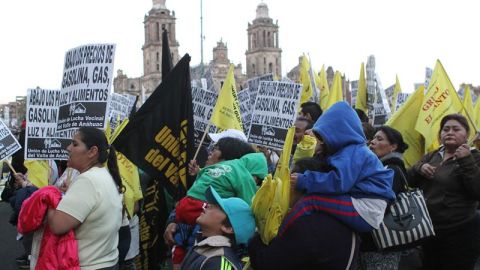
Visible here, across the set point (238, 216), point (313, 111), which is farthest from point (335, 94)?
point (238, 216)

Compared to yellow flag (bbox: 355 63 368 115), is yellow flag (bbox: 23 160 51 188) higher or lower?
lower

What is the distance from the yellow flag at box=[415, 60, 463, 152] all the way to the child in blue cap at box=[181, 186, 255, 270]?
146 inches

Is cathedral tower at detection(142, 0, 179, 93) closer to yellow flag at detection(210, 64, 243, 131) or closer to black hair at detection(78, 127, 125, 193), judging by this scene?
yellow flag at detection(210, 64, 243, 131)

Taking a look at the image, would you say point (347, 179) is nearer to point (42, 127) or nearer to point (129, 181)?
point (129, 181)

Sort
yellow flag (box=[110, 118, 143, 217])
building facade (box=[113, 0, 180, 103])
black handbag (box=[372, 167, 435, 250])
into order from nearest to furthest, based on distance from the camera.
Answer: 1. black handbag (box=[372, 167, 435, 250])
2. yellow flag (box=[110, 118, 143, 217])
3. building facade (box=[113, 0, 180, 103])

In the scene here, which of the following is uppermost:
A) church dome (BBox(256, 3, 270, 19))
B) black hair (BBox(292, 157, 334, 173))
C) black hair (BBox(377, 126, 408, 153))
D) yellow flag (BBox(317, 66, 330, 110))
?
church dome (BBox(256, 3, 270, 19))

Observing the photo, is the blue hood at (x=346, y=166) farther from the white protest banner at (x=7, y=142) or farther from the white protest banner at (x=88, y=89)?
the white protest banner at (x=7, y=142)

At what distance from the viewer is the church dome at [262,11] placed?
102 m

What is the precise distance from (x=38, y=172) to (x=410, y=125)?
446 cm

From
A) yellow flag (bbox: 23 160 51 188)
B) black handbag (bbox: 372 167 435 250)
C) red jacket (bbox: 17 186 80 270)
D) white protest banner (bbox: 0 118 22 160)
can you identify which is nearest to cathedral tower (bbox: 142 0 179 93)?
yellow flag (bbox: 23 160 51 188)

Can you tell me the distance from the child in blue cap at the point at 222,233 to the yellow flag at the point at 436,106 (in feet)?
12.2

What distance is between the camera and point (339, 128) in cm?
291

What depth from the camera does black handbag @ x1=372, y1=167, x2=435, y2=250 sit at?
10.9 ft

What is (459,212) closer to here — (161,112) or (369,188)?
(369,188)
